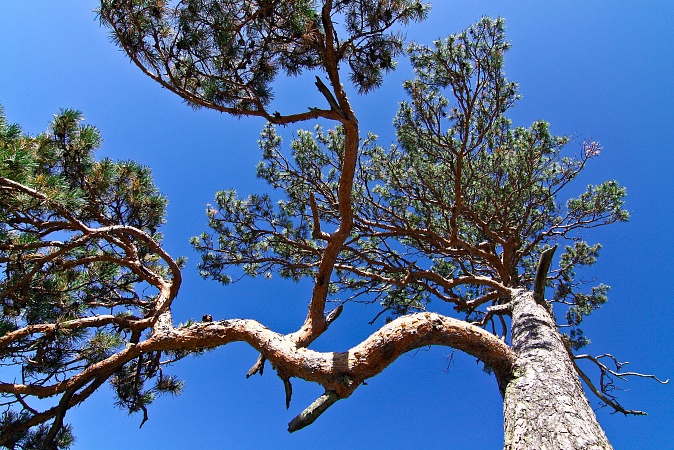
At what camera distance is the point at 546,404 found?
211 centimetres

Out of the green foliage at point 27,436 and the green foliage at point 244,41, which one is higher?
the green foliage at point 244,41

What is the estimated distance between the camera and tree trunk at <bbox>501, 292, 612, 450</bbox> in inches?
74.6

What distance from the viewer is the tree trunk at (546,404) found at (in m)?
1.90

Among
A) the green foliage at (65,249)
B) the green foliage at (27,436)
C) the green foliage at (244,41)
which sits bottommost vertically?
the green foliage at (27,436)

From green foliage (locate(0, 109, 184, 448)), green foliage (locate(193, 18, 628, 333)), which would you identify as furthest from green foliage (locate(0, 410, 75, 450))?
green foliage (locate(193, 18, 628, 333))

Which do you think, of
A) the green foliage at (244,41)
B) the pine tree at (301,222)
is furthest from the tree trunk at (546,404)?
the green foliage at (244,41)

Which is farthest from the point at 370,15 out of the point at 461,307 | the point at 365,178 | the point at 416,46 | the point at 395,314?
the point at 395,314

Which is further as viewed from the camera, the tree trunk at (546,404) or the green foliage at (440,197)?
the green foliage at (440,197)

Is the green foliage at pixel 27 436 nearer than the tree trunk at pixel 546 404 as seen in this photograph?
No

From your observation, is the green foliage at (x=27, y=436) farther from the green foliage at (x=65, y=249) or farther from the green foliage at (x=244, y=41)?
the green foliage at (x=244, y=41)

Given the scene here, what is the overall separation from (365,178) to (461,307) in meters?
2.37

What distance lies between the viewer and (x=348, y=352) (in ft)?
7.22

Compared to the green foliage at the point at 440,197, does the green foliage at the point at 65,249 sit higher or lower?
lower

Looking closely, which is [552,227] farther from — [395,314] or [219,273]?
[219,273]
